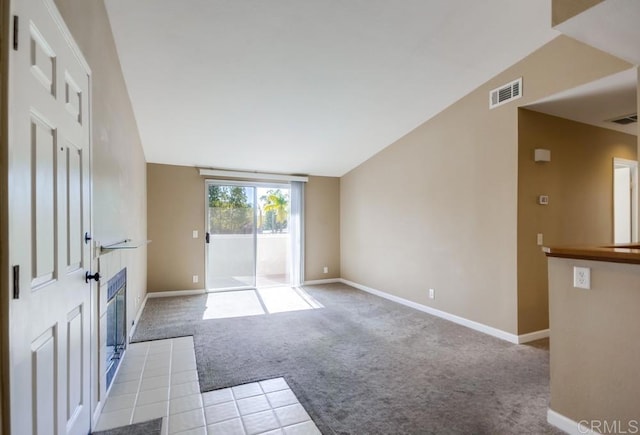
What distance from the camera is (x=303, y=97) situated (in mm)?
3709

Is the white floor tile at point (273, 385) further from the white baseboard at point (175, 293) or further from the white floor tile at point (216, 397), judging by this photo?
the white baseboard at point (175, 293)

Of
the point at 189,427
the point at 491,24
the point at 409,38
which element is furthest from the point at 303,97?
the point at 189,427

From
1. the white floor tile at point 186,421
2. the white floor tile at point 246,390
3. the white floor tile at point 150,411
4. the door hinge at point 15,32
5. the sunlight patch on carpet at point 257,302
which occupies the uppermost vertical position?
the door hinge at point 15,32

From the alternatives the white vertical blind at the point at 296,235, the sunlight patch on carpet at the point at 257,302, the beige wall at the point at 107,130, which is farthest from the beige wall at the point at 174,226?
the beige wall at the point at 107,130

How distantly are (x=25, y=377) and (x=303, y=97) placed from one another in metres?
3.36

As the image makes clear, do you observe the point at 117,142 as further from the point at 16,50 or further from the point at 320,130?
the point at 320,130

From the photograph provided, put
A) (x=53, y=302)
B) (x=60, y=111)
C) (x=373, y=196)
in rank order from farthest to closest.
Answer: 1. (x=373, y=196)
2. (x=60, y=111)
3. (x=53, y=302)

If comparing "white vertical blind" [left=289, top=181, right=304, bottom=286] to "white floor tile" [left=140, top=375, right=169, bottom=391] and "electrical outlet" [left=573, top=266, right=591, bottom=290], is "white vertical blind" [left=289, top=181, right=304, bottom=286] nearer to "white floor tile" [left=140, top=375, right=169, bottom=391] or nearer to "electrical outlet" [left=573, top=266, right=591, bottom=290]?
"white floor tile" [left=140, top=375, right=169, bottom=391]

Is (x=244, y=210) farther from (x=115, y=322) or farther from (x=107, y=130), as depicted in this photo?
(x=107, y=130)

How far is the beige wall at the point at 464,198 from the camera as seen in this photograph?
3139 mm

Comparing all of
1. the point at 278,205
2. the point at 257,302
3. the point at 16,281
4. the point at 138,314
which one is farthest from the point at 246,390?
the point at 278,205

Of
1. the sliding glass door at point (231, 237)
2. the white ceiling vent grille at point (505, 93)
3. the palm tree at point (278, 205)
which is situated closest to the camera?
the white ceiling vent grille at point (505, 93)

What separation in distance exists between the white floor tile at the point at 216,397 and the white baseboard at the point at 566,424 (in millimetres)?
2129

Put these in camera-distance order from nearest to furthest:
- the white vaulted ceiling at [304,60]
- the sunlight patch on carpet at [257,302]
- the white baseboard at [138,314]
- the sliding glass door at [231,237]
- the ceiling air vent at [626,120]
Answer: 1. the white vaulted ceiling at [304,60]
2. the ceiling air vent at [626,120]
3. the white baseboard at [138,314]
4. the sunlight patch on carpet at [257,302]
5. the sliding glass door at [231,237]
